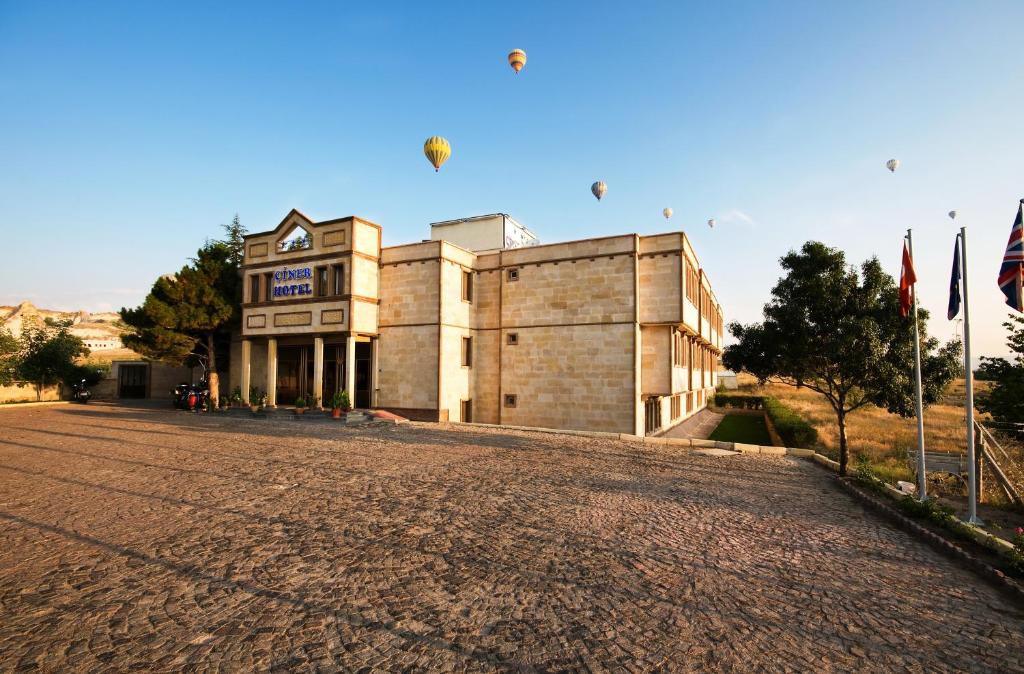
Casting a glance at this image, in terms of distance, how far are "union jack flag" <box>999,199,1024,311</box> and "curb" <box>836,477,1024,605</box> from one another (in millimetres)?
4475

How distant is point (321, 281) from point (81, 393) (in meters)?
24.5

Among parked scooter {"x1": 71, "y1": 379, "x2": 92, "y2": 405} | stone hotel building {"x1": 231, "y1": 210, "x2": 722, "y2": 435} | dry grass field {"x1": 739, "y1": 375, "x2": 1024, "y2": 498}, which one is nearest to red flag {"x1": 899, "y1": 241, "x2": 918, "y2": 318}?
dry grass field {"x1": 739, "y1": 375, "x2": 1024, "y2": 498}

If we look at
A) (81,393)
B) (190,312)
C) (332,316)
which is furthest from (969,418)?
(81,393)

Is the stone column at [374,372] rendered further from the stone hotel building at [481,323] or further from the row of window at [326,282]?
the row of window at [326,282]

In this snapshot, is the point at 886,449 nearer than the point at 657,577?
No

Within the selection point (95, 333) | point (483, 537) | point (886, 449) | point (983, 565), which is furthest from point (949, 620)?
point (95, 333)

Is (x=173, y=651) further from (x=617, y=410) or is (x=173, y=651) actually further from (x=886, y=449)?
(x=886, y=449)

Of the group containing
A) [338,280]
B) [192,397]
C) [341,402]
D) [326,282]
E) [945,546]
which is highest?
[338,280]

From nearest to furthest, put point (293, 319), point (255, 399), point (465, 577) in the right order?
point (465, 577), point (293, 319), point (255, 399)

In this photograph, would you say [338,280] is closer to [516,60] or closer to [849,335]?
[516,60]

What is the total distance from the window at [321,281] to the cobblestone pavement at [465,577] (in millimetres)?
14237

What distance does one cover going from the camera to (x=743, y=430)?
31312 millimetres

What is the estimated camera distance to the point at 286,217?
26250mm

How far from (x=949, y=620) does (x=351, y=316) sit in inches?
905
